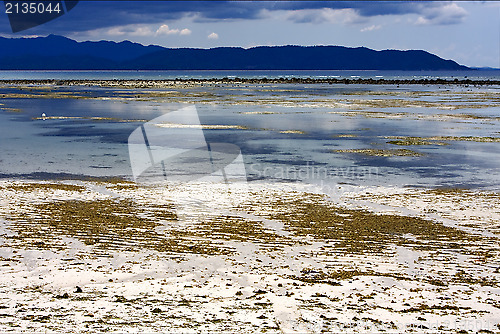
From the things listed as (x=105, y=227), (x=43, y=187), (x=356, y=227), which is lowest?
(x=356, y=227)

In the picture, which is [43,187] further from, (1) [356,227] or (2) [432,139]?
(2) [432,139]

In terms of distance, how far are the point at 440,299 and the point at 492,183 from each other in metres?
10.1

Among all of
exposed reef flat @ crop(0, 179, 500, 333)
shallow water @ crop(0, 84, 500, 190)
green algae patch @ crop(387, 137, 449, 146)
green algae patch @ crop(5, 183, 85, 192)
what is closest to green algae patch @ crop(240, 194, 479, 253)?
exposed reef flat @ crop(0, 179, 500, 333)

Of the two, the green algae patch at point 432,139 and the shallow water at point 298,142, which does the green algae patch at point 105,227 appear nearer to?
the shallow water at point 298,142

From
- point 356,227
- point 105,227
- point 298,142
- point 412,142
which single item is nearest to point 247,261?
point 356,227

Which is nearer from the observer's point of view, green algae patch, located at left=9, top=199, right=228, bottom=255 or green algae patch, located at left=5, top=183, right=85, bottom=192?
green algae patch, located at left=9, top=199, right=228, bottom=255

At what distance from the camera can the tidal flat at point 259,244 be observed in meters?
7.57

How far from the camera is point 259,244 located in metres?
10.8

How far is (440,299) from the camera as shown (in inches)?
320

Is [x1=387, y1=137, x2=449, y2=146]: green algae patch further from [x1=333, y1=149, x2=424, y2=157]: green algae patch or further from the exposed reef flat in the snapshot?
the exposed reef flat

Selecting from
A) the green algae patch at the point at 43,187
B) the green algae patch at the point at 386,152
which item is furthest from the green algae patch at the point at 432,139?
the green algae patch at the point at 43,187

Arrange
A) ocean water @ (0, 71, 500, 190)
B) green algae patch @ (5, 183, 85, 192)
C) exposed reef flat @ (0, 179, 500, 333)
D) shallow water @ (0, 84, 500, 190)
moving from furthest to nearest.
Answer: shallow water @ (0, 84, 500, 190), ocean water @ (0, 71, 500, 190), green algae patch @ (5, 183, 85, 192), exposed reef flat @ (0, 179, 500, 333)

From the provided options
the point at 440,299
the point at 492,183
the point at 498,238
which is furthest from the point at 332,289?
the point at 492,183

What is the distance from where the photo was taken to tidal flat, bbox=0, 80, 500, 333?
7570mm
